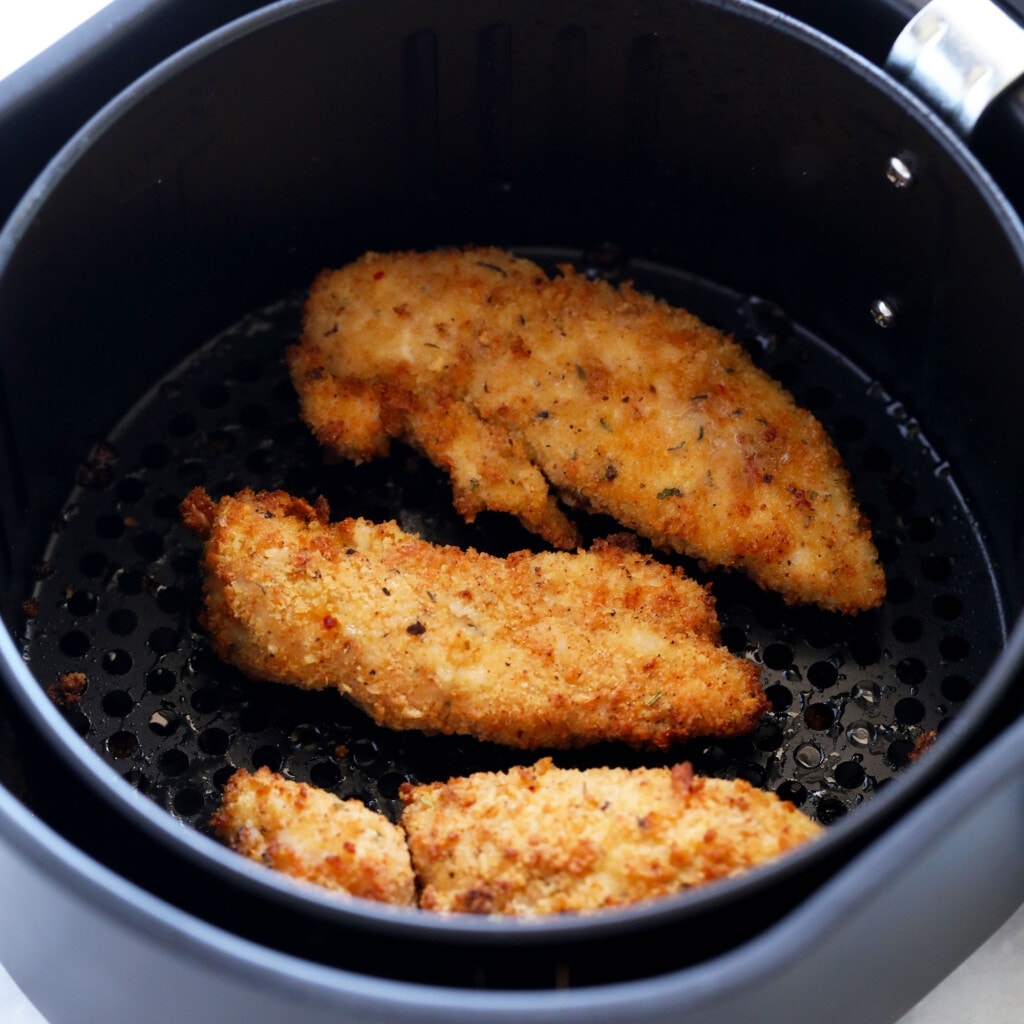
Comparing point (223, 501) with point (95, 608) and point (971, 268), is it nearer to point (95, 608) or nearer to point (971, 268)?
point (95, 608)

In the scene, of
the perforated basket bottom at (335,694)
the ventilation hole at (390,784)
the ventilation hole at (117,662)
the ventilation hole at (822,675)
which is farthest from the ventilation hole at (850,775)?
the ventilation hole at (117,662)

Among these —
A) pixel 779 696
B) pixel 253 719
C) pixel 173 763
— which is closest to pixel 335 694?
pixel 253 719

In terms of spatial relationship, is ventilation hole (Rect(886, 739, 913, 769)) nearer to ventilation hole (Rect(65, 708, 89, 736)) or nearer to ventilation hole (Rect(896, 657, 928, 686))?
ventilation hole (Rect(896, 657, 928, 686))

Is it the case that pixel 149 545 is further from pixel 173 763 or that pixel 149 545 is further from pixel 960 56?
pixel 960 56

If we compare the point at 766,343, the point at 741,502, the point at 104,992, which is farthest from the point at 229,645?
the point at 766,343

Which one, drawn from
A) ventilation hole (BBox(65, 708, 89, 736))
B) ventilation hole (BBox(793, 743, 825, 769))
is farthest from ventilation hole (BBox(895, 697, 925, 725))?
ventilation hole (BBox(65, 708, 89, 736))

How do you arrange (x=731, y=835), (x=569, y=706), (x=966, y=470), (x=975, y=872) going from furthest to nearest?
(x=966, y=470) < (x=569, y=706) < (x=731, y=835) < (x=975, y=872)
